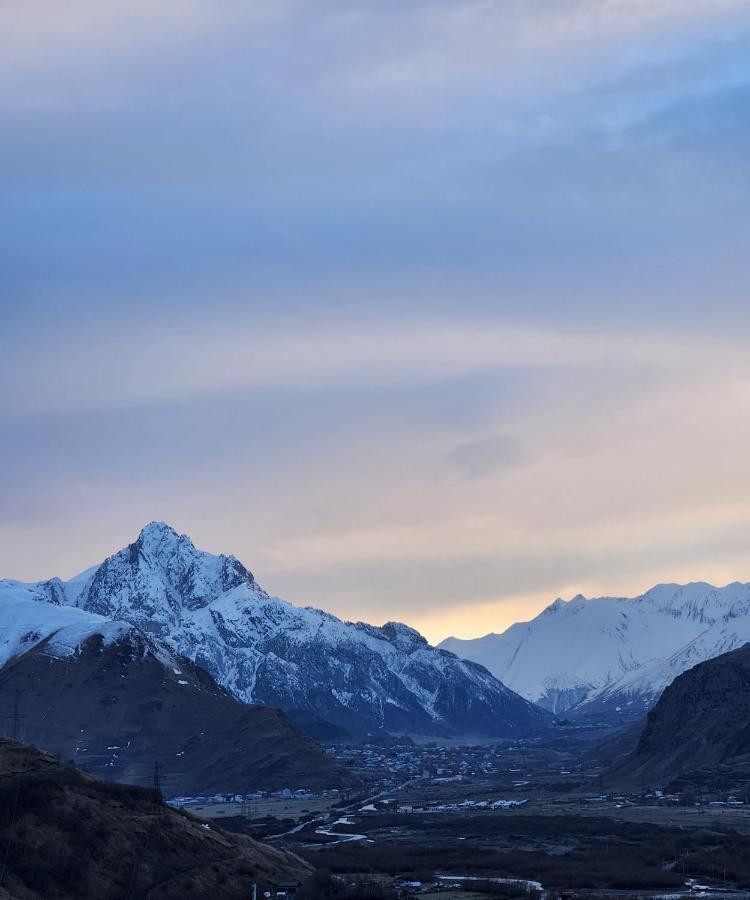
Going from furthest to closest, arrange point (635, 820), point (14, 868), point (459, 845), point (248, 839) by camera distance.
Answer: point (635, 820) < point (459, 845) < point (248, 839) < point (14, 868)

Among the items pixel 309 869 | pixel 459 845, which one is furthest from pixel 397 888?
pixel 459 845

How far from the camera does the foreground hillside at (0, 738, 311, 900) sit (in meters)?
106

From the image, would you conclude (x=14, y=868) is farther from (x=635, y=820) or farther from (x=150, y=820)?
(x=635, y=820)

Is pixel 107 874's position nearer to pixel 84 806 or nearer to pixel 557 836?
pixel 84 806

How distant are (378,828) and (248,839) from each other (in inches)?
2610

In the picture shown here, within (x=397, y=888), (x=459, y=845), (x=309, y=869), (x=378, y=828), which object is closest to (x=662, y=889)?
(x=397, y=888)

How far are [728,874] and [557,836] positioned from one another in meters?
44.0

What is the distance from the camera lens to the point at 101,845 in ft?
368

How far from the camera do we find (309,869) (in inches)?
5325

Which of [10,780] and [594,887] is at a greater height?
[10,780]

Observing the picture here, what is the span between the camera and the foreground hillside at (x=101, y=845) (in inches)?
4168

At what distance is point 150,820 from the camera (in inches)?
4734

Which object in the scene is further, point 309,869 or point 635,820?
point 635,820

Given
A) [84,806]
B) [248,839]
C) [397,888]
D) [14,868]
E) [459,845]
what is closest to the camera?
[14,868]
